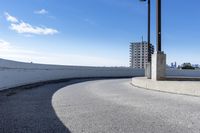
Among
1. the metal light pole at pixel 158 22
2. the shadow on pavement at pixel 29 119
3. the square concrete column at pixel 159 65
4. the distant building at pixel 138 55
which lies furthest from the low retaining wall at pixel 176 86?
the distant building at pixel 138 55

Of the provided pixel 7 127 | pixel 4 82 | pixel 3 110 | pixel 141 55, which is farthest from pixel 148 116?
pixel 141 55

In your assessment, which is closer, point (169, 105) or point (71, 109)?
point (71, 109)

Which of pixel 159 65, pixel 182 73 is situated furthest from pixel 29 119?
pixel 182 73

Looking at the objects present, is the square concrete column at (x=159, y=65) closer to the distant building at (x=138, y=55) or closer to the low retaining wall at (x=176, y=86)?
the low retaining wall at (x=176, y=86)

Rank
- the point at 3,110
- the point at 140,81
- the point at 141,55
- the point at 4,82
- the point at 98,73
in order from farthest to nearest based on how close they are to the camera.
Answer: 1. the point at 141,55
2. the point at 98,73
3. the point at 140,81
4. the point at 4,82
5. the point at 3,110

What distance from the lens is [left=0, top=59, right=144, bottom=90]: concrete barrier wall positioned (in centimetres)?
1640

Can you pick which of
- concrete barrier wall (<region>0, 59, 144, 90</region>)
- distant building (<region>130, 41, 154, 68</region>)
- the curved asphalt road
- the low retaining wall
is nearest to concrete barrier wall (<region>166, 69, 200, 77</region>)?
concrete barrier wall (<region>0, 59, 144, 90</region>)

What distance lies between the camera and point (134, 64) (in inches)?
2564

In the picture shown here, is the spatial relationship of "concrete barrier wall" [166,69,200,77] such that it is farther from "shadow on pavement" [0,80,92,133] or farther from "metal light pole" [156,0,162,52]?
"shadow on pavement" [0,80,92,133]

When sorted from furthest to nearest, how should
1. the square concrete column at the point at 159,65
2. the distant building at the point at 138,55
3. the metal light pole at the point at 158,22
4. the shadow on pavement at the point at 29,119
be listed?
the distant building at the point at 138,55 → the metal light pole at the point at 158,22 → the square concrete column at the point at 159,65 → the shadow on pavement at the point at 29,119

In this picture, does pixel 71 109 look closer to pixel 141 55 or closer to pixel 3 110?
pixel 3 110

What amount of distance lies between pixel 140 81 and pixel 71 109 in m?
10.3

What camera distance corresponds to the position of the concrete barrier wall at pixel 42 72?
16402mm

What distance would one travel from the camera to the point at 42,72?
2436cm
